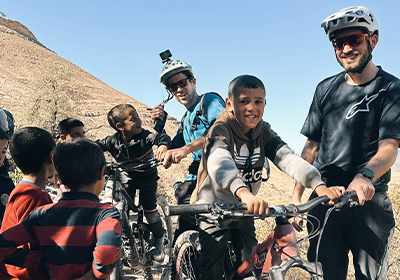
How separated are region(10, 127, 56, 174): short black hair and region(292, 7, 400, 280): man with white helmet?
184 centimetres

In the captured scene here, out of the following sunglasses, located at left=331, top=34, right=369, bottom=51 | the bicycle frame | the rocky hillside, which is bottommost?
the bicycle frame

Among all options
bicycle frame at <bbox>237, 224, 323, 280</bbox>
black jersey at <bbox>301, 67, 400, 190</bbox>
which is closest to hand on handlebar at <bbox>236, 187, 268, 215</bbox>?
bicycle frame at <bbox>237, 224, 323, 280</bbox>

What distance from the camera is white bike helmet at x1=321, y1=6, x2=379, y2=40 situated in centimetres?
291

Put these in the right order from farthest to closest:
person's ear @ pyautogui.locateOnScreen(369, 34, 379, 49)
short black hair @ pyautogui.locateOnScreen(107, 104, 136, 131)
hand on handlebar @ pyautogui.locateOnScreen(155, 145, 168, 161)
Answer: short black hair @ pyautogui.locateOnScreen(107, 104, 136, 131) < hand on handlebar @ pyautogui.locateOnScreen(155, 145, 168, 161) < person's ear @ pyautogui.locateOnScreen(369, 34, 379, 49)

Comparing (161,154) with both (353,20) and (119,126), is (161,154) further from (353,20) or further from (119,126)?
(353,20)

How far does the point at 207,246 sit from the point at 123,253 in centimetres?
161

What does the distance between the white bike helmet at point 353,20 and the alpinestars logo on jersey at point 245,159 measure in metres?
1.04

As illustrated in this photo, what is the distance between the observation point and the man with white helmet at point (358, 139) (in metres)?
2.89

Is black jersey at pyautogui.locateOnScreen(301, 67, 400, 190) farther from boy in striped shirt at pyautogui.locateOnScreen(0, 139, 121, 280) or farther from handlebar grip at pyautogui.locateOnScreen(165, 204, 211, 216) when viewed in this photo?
boy in striped shirt at pyautogui.locateOnScreen(0, 139, 121, 280)

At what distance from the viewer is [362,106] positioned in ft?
9.83

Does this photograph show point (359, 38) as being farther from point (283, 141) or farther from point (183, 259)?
point (183, 259)

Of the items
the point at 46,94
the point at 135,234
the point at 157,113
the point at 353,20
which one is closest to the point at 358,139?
the point at 353,20

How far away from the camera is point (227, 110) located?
282 centimetres

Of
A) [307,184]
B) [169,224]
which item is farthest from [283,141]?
[169,224]
